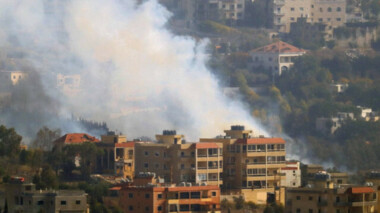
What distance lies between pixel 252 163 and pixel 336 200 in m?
11.5

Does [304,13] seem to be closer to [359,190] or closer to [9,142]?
[9,142]

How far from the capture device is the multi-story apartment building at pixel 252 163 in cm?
7594

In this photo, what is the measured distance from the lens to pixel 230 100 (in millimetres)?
92250

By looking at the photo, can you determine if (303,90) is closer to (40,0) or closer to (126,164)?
(40,0)

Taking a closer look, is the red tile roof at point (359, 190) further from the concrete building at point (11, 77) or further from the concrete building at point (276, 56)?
the concrete building at point (276, 56)

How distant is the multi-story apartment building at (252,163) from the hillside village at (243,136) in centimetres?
3

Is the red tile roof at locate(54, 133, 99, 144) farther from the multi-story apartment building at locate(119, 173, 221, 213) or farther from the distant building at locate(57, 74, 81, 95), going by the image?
the multi-story apartment building at locate(119, 173, 221, 213)

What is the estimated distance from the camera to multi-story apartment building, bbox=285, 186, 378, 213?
6469 centimetres

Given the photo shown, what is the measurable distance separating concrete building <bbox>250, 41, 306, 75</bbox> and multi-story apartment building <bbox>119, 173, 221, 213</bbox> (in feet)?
109

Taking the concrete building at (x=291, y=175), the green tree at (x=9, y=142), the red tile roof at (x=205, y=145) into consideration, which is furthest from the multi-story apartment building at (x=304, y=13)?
the green tree at (x=9, y=142)

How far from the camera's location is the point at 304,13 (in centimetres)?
11069

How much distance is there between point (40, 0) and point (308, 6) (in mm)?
22437

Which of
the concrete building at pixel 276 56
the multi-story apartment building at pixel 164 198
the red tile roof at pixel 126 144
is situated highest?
the concrete building at pixel 276 56

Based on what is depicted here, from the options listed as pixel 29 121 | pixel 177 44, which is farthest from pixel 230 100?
pixel 29 121
